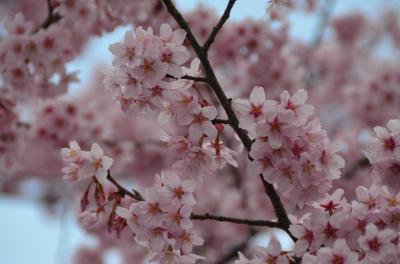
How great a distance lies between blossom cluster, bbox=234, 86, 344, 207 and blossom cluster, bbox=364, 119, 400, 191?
0.17 metres

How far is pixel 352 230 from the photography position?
1603 mm

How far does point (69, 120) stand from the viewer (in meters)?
3.67

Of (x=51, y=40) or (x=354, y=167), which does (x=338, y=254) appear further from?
(x=354, y=167)

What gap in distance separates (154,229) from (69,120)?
2.22 m

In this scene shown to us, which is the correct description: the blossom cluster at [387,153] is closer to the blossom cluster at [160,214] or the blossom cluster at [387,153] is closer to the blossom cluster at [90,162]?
the blossom cluster at [160,214]

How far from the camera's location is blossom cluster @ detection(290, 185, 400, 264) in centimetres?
152

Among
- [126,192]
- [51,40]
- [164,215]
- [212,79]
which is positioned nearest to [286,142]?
[212,79]

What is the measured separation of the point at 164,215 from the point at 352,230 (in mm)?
563

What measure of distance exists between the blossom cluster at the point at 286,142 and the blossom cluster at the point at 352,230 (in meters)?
0.10

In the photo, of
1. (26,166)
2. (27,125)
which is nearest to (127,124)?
(26,166)

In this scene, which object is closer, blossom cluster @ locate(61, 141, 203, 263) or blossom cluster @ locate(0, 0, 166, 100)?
blossom cluster @ locate(61, 141, 203, 263)

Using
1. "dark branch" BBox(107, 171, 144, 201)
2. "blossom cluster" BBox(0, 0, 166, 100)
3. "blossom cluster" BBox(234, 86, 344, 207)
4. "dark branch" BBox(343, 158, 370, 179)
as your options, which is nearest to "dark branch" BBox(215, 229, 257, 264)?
"dark branch" BBox(343, 158, 370, 179)

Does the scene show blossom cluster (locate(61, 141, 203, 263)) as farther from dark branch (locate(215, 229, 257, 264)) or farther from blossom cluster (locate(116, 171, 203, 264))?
dark branch (locate(215, 229, 257, 264))

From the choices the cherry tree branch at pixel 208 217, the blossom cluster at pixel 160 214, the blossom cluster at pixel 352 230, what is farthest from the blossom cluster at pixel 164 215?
the blossom cluster at pixel 352 230
